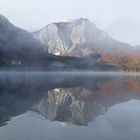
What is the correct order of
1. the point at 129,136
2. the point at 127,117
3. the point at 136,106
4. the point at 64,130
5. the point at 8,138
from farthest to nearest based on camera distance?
the point at 136,106 → the point at 127,117 → the point at 64,130 → the point at 129,136 → the point at 8,138

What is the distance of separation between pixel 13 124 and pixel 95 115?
1027 centimetres

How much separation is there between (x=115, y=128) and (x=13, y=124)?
822cm

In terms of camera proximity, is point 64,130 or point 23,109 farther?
point 23,109

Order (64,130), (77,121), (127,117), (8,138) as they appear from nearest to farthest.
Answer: (8,138), (64,130), (77,121), (127,117)

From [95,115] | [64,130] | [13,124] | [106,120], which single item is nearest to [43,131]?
[64,130]

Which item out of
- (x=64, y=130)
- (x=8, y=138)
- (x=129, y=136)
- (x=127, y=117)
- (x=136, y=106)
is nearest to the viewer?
(x=8, y=138)

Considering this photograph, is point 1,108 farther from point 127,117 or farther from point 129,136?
point 129,136

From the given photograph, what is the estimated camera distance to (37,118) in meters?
28.5

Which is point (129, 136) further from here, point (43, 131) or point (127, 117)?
point (127, 117)

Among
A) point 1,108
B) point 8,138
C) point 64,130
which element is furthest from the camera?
point 1,108

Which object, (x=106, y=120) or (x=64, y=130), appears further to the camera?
(x=106, y=120)

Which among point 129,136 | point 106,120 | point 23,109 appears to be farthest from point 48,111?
point 129,136

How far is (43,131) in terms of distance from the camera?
2241 centimetres

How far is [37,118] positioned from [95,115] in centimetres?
665
